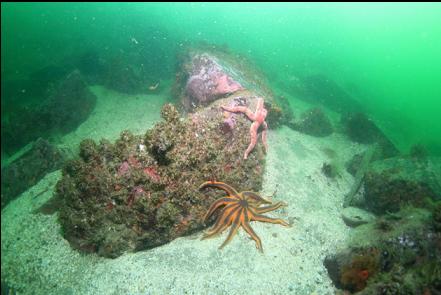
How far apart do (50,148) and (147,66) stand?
12.7 m

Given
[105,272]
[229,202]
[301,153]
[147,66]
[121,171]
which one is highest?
[121,171]

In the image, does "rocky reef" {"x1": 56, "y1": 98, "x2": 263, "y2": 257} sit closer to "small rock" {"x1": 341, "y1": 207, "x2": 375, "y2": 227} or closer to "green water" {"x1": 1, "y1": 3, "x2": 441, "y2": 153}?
"small rock" {"x1": 341, "y1": 207, "x2": 375, "y2": 227}

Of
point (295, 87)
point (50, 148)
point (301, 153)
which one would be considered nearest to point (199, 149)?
point (301, 153)

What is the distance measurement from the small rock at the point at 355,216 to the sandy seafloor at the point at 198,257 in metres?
0.20

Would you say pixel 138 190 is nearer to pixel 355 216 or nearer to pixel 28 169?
pixel 355 216

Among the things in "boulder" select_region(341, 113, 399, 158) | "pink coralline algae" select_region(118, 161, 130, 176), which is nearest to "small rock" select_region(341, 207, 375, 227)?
"pink coralline algae" select_region(118, 161, 130, 176)

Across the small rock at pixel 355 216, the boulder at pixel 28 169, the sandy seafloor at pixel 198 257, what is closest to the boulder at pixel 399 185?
the small rock at pixel 355 216

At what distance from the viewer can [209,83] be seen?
30.6 ft

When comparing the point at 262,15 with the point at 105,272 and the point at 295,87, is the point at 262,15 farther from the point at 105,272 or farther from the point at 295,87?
the point at 105,272

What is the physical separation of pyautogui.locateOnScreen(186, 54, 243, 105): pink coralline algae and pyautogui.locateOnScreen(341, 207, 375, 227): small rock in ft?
17.8

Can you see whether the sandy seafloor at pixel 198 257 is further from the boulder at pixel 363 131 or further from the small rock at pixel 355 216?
the boulder at pixel 363 131

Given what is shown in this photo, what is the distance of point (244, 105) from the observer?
780cm

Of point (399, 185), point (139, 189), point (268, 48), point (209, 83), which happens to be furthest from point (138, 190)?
point (268, 48)

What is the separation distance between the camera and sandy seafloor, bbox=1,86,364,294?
198 inches
